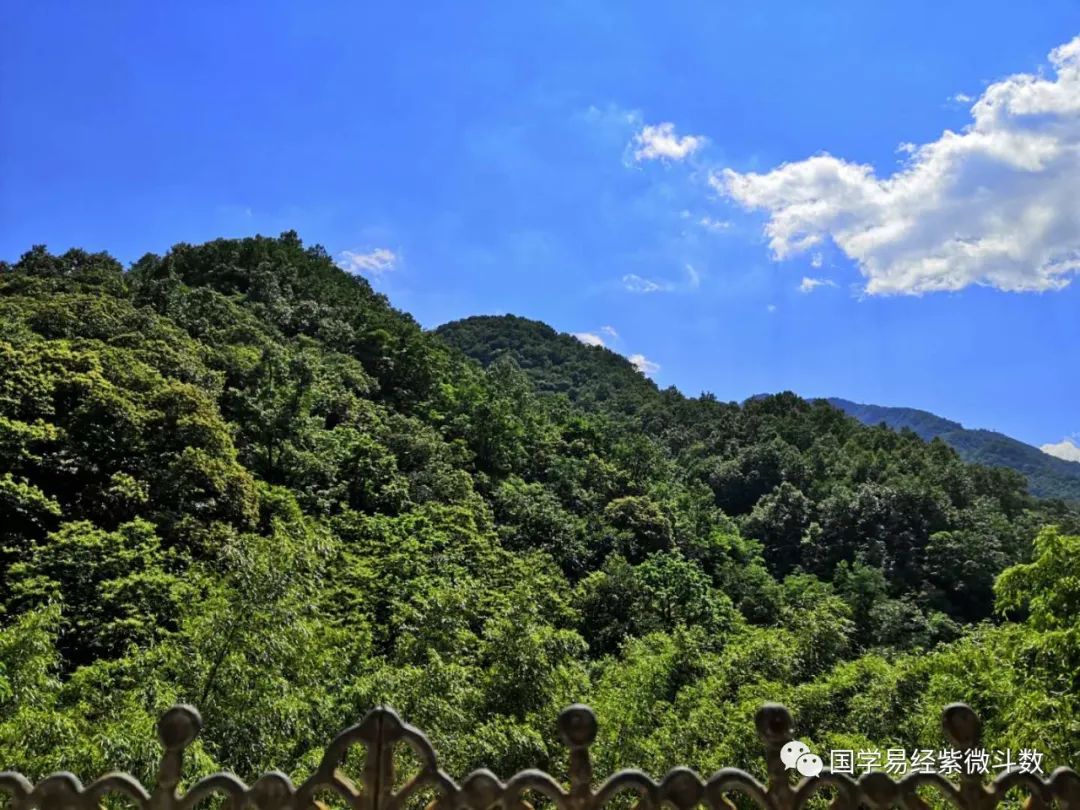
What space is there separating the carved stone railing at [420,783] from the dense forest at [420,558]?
478 cm

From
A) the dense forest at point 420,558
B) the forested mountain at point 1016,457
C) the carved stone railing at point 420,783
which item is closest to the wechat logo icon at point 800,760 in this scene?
the carved stone railing at point 420,783

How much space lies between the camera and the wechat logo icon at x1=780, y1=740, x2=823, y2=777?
8.04ft

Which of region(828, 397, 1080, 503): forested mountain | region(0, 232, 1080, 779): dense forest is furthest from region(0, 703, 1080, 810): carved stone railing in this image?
region(828, 397, 1080, 503): forested mountain

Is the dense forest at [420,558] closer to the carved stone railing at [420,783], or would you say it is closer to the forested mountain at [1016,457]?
the carved stone railing at [420,783]

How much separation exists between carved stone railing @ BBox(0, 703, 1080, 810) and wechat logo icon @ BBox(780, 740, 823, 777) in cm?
4

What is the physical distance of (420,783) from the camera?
229 cm

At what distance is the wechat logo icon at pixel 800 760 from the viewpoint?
2.45 metres

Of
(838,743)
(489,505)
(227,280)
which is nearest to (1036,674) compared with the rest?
(838,743)

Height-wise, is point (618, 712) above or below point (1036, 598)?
below

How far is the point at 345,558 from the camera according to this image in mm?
19406

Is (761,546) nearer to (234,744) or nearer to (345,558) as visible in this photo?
(345,558)

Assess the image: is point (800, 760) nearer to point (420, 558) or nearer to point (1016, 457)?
point (420, 558)

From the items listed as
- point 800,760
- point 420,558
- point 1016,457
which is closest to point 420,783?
point 800,760

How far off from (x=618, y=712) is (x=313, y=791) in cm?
979
